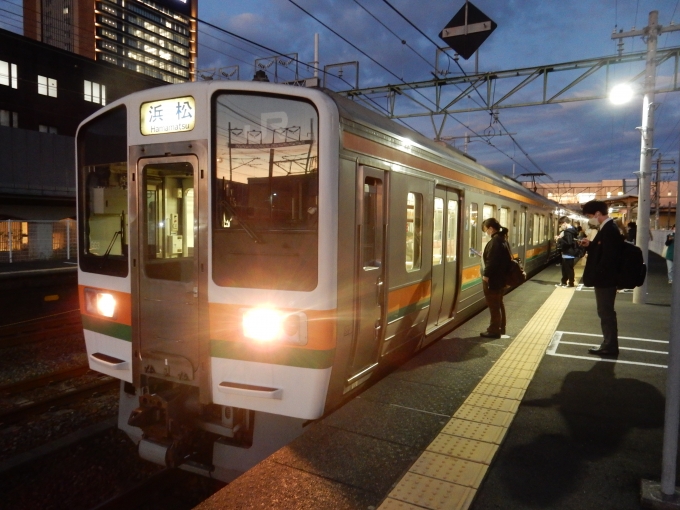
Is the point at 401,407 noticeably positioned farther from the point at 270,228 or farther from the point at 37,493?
the point at 37,493

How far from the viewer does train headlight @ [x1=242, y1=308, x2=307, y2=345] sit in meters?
3.42

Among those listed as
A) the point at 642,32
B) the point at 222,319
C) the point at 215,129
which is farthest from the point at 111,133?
the point at 642,32

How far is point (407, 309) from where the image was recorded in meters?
5.08

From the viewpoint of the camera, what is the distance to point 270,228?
3574mm

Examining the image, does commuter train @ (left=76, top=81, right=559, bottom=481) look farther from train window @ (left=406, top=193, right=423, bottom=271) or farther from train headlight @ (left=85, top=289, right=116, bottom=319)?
train window @ (left=406, top=193, right=423, bottom=271)

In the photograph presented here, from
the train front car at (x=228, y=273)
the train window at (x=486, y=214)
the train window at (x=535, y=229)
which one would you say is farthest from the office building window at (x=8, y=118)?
the train front car at (x=228, y=273)

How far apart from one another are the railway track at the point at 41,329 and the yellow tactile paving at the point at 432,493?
274 inches

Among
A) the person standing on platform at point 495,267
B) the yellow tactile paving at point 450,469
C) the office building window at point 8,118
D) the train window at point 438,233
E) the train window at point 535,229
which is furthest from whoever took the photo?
the office building window at point 8,118

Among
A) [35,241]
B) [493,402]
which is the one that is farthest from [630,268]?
[35,241]


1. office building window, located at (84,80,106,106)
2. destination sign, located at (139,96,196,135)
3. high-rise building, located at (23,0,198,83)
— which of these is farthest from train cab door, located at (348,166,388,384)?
high-rise building, located at (23,0,198,83)

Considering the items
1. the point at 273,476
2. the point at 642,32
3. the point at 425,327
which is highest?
the point at 642,32

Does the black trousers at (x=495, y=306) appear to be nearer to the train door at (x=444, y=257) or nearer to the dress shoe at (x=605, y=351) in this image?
the train door at (x=444, y=257)

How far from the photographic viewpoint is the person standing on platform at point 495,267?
6684 mm

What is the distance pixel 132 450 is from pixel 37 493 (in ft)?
2.60
